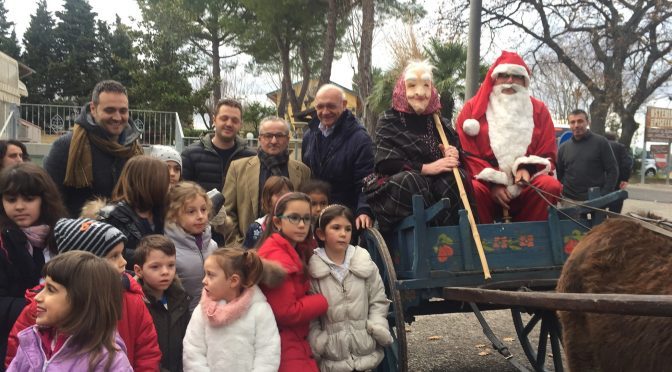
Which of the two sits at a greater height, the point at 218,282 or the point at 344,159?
the point at 344,159

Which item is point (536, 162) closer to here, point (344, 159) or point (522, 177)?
point (522, 177)

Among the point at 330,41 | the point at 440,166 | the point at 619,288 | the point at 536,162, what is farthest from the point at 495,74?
the point at 330,41

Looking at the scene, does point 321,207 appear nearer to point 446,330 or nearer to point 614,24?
point 446,330

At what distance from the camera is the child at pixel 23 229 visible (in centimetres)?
266

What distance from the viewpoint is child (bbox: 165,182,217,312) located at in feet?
10.5

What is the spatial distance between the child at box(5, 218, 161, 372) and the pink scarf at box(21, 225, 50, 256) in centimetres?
18

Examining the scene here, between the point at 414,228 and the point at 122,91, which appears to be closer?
the point at 414,228

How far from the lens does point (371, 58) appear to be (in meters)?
16.8

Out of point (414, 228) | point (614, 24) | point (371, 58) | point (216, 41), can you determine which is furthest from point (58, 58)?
point (414, 228)

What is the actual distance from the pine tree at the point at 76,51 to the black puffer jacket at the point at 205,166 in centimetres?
2963

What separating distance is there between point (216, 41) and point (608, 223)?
2709cm

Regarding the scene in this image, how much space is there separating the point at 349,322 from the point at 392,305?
682mm

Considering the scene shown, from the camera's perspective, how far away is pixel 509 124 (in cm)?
429

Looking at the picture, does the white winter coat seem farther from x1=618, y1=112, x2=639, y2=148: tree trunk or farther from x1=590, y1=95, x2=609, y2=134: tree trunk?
x1=618, y1=112, x2=639, y2=148: tree trunk
